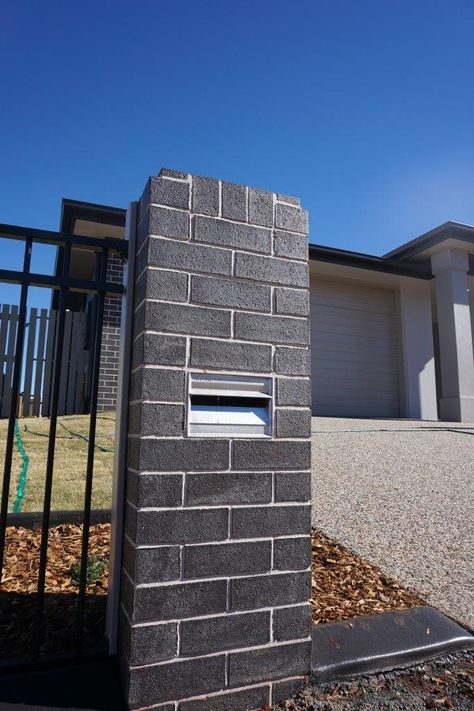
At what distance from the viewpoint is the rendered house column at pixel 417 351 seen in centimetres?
1159

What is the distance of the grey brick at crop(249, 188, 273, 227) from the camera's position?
1.87m

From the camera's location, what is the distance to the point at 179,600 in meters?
1.58

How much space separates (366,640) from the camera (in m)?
1.89

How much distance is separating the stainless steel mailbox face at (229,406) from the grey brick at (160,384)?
43mm

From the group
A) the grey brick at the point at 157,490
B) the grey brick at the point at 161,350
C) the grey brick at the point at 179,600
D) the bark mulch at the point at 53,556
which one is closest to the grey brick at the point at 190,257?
the grey brick at the point at 161,350

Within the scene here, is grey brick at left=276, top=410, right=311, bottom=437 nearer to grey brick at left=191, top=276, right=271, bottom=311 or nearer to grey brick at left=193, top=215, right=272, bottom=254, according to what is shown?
grey brick at left=191, top=276, right=271, bottom=311

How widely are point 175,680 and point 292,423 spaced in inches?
35.7

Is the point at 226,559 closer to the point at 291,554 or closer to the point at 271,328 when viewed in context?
the point at 291,554

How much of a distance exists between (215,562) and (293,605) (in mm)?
345

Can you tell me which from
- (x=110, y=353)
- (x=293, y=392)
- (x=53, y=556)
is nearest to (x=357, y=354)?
(x=110, y=353)

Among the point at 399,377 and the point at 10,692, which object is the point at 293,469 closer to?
the point at 10,692

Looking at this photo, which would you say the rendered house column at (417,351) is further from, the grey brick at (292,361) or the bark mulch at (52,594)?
the grey brick at (292,361)

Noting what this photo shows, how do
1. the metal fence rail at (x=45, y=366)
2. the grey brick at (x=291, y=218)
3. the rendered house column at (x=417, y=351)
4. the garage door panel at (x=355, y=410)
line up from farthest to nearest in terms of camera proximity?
the rendered house column at (x=417, y=351) < the garage door panel at (x=355, y=410) < the metal fence rail at (x=45, y=366) < the grey brick at (x=291, y=218)

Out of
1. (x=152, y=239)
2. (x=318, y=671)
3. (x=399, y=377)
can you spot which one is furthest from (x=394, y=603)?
(x=399, y=377)
